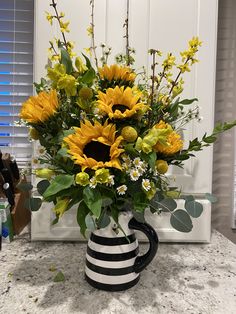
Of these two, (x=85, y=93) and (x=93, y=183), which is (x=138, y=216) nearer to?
(x=93, y=183)

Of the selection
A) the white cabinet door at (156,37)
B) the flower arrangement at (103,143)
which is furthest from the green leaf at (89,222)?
the white cabinet door at (156,37)

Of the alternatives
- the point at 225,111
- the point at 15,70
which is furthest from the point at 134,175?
the point at 15,70

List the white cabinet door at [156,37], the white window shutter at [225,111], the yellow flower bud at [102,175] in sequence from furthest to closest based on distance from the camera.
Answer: the white window shutter at [225,111] → the white cabinet door at [156,37] → the yellow flower bud at [102,175]

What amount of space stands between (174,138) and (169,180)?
412 mm

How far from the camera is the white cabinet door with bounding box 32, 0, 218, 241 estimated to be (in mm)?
1045

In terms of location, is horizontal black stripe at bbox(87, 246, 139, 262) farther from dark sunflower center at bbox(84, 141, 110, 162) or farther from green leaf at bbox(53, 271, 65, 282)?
dark sunflower center at bbox(84, 141, 110, 162)

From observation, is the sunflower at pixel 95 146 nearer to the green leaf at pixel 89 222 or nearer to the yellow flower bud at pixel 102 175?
the yellow flower bud at pixel 102 175

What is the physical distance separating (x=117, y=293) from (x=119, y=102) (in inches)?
18.7

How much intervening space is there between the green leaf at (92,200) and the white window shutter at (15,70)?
92 cm

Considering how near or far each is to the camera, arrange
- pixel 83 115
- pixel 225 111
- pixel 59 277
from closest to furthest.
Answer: pixel 83 115
pixel 59 277
pixel 225 111

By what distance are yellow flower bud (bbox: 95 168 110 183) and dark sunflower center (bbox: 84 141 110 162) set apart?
4 cm

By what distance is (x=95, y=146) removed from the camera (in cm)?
63

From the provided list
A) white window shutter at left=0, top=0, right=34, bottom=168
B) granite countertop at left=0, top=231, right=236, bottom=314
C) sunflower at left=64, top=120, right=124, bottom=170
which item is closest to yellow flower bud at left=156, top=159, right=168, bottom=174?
sunflower at left=64, top=120, right=124, bottom=170

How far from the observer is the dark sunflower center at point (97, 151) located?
0.63m
